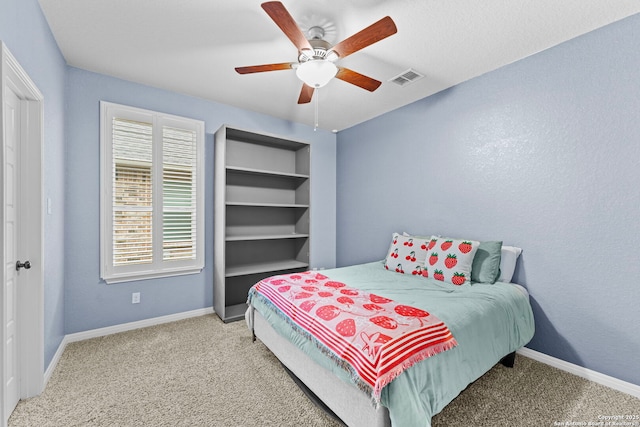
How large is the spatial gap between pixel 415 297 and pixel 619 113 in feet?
6.44

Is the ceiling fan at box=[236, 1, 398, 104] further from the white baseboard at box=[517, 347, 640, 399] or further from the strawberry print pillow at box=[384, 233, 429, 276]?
the white baseboard at box=[517, 347, 640, 399]

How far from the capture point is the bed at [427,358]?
4.28ft

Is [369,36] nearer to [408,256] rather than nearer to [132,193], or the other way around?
[408,256]

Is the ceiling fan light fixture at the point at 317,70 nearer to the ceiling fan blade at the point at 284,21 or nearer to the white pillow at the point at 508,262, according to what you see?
the ceiling fan blade at the point at 284,21

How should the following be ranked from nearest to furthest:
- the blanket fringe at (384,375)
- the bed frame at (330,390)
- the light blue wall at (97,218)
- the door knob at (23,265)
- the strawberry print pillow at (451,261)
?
1. the blanket fringe at (384,375)
2. the bed frame at (330,390)
3. the door knob at (23,265)
4. the strawberry print pillow at (451,261)
5. the light blue wall at (97,218)

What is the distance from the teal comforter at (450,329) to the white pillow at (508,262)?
108mm

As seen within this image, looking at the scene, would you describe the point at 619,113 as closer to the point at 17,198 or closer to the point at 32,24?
the point at 32,24

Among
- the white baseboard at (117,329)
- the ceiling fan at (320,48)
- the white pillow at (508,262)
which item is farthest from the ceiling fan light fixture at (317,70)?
the white baseboard at (117,329)

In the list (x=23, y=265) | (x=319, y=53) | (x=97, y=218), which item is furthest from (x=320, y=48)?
(x=97, y=218)

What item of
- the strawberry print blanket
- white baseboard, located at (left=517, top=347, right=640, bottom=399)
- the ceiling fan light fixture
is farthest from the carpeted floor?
the ceiling fan light fixture

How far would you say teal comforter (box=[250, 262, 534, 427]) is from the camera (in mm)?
1274

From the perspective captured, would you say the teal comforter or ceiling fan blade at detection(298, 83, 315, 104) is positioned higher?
ceiling fan blade at detection(298, 83, 315, 104)

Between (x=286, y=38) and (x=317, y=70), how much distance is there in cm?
49

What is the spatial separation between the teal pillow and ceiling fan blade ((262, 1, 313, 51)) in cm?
223
